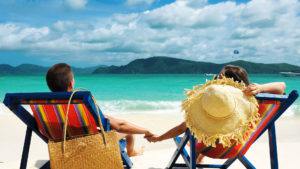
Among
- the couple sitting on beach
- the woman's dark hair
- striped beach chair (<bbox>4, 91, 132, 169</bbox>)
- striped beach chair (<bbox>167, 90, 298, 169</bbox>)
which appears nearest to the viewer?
striped beach chair (<bbox>4, 91, 132, 169</bbox>)

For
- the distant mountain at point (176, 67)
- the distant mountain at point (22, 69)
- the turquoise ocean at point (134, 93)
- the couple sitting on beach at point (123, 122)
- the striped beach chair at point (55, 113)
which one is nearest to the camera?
the striped beach chair at point (55, 113)

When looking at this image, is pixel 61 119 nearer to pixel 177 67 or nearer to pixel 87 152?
pixel 87 152

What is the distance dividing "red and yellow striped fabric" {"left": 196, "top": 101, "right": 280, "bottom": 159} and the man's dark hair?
1.19 metres

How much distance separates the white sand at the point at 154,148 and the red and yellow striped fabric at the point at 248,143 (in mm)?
1145

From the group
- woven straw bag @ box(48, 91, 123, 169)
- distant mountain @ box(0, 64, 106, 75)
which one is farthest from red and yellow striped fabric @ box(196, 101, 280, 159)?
distant mountain @ box(0, 64, 106, 75)

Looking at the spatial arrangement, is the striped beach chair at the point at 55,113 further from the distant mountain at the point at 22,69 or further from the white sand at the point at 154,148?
the distant mountain at the point at 22,69

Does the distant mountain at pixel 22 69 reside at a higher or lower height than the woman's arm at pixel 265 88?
lower

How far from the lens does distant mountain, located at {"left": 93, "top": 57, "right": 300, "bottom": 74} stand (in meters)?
67.4

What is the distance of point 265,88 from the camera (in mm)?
3436

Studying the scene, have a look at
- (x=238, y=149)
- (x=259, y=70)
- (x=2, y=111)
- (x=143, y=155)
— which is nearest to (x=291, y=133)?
(x=143, y=155)

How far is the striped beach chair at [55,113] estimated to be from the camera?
3100 millimetres

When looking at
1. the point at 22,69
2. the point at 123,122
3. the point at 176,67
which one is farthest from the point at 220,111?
the point at 22,69

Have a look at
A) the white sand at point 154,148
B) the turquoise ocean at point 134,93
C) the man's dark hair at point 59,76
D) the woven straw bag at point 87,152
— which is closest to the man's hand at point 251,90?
the woven straw bag at point 87,152

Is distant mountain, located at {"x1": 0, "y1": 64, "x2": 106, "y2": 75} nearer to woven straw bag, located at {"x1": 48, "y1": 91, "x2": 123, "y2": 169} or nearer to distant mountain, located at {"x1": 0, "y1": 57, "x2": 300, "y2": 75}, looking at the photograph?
distant mountain, located at {"x1": 0, "y1": 57, "x2": 300, "y2": 75}
